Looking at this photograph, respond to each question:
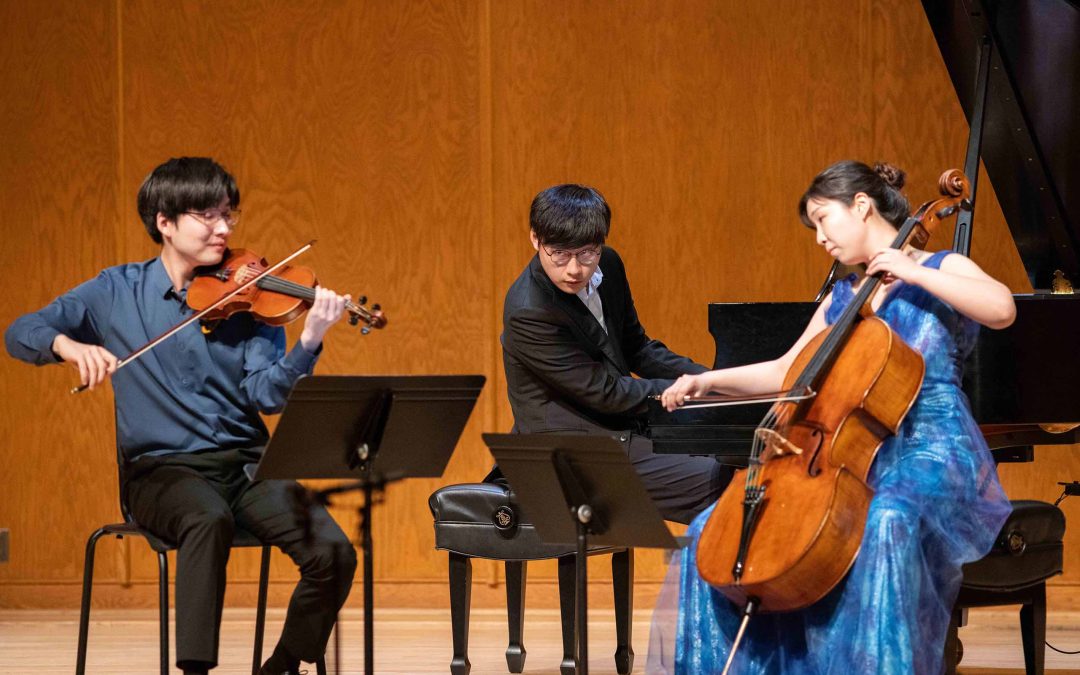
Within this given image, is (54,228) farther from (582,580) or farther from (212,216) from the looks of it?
(582,580)

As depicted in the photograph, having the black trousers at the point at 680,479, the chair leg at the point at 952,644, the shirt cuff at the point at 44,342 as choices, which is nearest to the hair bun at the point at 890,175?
the black trousers at the point at 680,479

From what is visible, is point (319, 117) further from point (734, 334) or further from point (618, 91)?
point (734, 334)

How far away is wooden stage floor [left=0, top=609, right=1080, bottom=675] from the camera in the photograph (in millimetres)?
3906

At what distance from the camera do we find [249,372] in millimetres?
3141

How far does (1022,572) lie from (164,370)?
2.06m

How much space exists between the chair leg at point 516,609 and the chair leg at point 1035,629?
1284 mm

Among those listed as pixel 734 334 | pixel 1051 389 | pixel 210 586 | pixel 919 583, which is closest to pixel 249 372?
pixel 210 586

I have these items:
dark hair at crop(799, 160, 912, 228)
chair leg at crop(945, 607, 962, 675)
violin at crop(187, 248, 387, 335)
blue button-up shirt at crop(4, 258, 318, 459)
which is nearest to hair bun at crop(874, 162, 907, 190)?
dark hair at crop(799, 160, 912, 228)

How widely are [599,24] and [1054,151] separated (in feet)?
6.27

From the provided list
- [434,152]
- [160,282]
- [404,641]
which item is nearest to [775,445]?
[160,282]

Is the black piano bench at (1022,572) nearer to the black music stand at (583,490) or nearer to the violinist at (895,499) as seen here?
the violinist at (895,499)

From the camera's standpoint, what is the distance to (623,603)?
141 inches

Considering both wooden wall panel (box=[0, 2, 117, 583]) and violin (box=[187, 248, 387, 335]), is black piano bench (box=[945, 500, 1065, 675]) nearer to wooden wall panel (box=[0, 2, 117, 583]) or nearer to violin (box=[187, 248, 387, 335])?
violin (box=[187, 248, 387, 335])

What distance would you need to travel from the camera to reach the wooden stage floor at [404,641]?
3.91 meters
